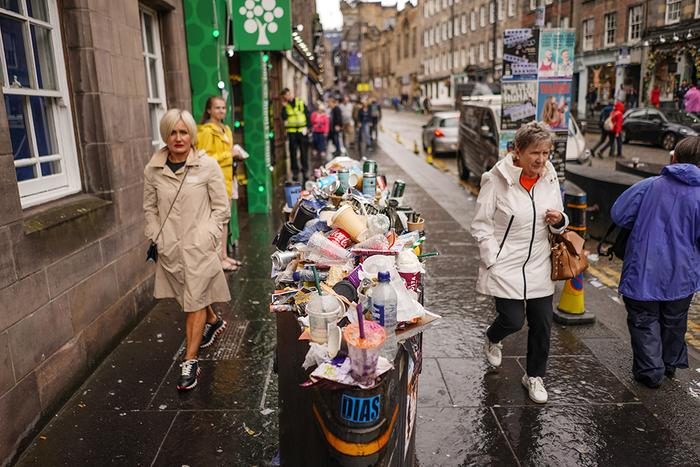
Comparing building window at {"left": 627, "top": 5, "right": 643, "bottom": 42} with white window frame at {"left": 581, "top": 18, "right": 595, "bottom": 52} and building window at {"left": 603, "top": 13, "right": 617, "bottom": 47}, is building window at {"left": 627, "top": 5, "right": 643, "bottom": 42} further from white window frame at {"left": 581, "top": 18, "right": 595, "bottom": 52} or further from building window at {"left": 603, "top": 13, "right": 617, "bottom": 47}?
white window frame at {"left": 581, "top": 18, "right": 595, "bottom": 52}

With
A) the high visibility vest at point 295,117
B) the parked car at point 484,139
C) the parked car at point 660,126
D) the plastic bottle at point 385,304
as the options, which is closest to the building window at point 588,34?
the parked car at point 660,126

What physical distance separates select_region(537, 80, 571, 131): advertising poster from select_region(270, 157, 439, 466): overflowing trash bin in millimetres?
4950

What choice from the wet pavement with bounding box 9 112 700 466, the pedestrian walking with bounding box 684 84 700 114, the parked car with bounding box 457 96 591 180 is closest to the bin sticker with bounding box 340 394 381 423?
the wet pavement with bounding box 9 112 700 466

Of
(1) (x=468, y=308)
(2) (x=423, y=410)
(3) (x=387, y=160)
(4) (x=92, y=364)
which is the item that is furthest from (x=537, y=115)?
(3) (x=387, y=160)

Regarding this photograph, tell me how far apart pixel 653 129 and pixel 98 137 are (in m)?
19.8

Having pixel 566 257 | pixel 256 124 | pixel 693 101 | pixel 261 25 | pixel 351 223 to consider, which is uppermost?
pixel 261 25

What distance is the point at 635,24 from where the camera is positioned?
97.3 ft

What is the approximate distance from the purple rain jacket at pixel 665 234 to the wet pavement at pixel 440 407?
0.79 meters

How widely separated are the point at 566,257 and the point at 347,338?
Answer: 7.04 ft

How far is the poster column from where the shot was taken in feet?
30.9

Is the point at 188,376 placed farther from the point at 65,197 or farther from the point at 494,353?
the point at 494,353

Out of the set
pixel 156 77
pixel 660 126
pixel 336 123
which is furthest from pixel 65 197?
pixel 660 126

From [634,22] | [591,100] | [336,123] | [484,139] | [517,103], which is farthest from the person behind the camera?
[591,100]

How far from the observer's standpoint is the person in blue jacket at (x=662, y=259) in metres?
3.78
